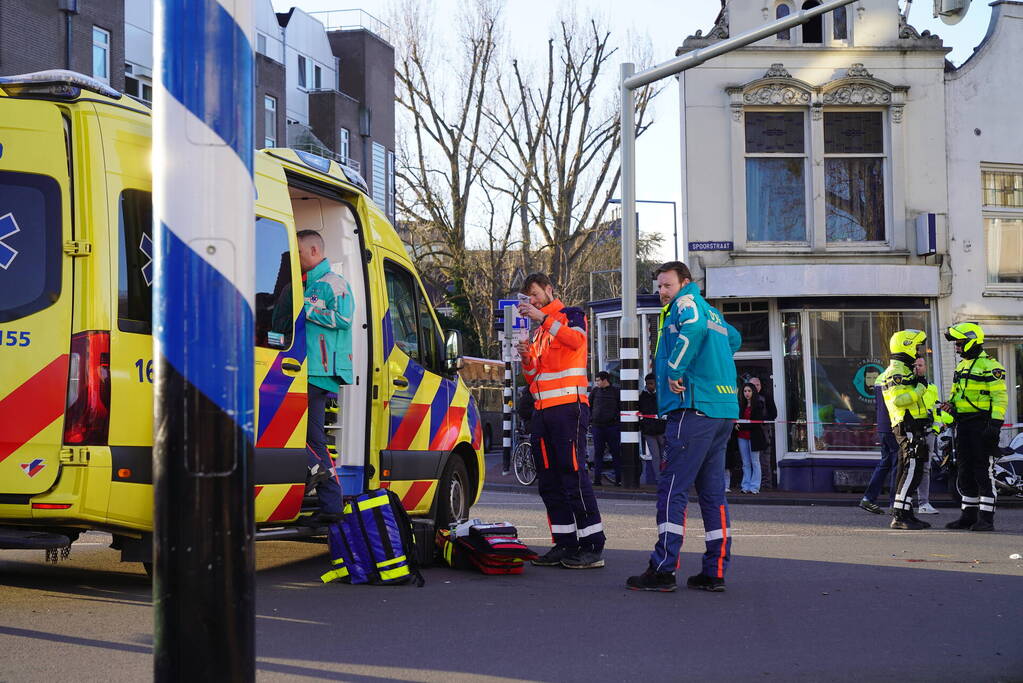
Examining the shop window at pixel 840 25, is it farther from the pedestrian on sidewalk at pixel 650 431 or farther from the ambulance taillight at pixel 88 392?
the ambulance taillight at pixel 88 392

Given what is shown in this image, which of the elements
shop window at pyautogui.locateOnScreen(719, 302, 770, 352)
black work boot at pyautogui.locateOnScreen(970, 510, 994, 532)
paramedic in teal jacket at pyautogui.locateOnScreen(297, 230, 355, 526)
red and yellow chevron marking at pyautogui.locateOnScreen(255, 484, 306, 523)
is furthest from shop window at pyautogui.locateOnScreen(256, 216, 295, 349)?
shop window at pyautogui.locateOnScreen(719, 302, 770, 352)

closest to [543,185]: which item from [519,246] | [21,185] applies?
[519,246]

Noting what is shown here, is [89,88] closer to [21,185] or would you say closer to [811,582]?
[21,185]

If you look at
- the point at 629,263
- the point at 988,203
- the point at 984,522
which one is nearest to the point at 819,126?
the point at 988,203

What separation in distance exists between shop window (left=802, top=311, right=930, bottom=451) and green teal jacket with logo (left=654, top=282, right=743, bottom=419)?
1274 centimetres

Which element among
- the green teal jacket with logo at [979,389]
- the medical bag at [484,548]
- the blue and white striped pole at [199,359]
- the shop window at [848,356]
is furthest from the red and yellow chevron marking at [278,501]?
the shop window at [848,356]

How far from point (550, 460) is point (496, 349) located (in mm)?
31429

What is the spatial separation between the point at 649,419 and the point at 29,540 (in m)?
13.7

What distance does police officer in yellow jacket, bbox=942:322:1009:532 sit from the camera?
40.2 feet

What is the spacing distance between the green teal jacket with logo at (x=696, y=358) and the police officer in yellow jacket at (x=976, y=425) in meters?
5.20

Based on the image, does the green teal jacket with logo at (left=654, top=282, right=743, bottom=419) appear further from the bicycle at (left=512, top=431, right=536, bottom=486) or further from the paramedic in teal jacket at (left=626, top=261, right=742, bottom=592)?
the bicycle at (left=512, top=431, right=536, bottom=486)

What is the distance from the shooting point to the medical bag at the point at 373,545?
314 inches

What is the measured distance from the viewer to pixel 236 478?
2.91 metres

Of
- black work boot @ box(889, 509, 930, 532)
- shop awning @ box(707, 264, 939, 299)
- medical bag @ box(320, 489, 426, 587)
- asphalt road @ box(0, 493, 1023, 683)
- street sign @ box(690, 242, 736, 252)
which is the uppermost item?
street sign @ box(690, 242, 736, 252)
